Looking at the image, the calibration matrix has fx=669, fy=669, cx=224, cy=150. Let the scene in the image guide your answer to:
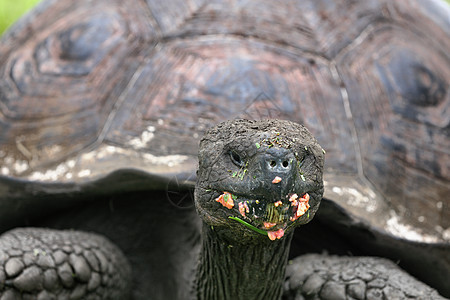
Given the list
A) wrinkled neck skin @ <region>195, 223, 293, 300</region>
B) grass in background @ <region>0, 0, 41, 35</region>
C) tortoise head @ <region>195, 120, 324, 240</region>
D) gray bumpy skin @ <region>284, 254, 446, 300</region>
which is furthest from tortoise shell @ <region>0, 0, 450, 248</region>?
grass in background @ <region>0, 0, 41, 35</region>

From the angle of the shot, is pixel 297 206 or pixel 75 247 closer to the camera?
pixel 297 206

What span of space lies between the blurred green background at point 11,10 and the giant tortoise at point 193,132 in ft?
11.6

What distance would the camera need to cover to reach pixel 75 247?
2816mm

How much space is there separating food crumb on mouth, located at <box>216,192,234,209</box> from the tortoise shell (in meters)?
0.62

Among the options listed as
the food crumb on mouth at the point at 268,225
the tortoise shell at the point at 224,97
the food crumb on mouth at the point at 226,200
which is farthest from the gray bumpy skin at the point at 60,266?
the food crumb on mouth at the point at 268,225

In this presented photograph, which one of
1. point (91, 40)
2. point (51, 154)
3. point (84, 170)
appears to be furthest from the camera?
point (91, 40)

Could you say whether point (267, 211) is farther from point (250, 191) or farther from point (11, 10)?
point (11, 10)

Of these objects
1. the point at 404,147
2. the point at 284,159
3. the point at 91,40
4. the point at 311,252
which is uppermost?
the point at 284,159

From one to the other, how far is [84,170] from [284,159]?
1.22 m

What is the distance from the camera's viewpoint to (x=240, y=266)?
Result: 7.66ft

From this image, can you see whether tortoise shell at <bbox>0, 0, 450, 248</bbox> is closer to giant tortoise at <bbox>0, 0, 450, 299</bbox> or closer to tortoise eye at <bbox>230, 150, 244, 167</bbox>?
giant tortoise at <bbox>0, 0, 450, 299</bbox>

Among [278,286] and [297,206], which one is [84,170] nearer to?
[278,286]

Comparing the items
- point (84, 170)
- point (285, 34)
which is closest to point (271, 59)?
point (285, 34)

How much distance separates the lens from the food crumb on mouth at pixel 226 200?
195 centimetres
